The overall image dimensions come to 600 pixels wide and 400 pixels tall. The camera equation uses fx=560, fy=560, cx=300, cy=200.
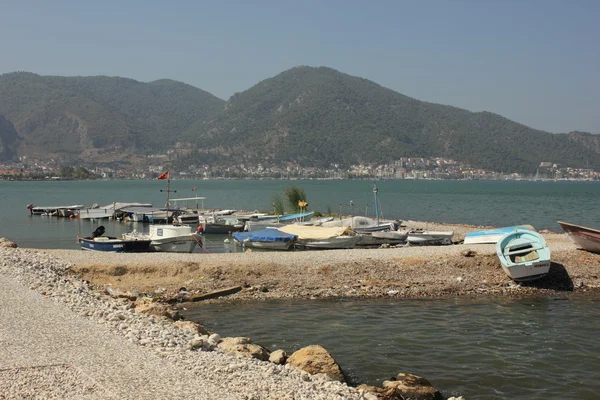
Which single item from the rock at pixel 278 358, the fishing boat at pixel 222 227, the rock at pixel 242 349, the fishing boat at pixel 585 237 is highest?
the fishing boat at pixel 585 237

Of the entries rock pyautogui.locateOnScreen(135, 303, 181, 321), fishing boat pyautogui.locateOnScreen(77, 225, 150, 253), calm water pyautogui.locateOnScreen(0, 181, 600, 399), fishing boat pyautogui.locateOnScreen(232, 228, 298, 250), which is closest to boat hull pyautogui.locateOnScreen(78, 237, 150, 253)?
fishing boat pyautogui.locateOnScreen(77, 225, 150, 253)

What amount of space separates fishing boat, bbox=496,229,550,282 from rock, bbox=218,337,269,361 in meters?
11.2

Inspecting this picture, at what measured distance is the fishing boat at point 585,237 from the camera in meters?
22.0

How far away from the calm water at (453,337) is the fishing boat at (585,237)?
18.1 ft

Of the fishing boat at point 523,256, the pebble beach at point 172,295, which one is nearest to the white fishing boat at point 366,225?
the pebble beach at point 172,295

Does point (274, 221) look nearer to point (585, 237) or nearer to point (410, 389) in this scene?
point (585, 237)

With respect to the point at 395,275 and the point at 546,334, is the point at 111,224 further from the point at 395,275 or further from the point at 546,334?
the point at 546,334

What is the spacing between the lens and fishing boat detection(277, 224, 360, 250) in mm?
27625

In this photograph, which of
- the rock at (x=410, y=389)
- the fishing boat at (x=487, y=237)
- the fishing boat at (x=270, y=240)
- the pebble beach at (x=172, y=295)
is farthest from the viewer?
the fishing boat at (x=270, y=240)

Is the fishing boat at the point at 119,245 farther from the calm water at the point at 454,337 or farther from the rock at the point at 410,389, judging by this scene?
the rock at the point at 410,389

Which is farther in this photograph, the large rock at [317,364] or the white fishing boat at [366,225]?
the white fishing boat at [366,225]

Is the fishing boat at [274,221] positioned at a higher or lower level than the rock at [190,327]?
lower

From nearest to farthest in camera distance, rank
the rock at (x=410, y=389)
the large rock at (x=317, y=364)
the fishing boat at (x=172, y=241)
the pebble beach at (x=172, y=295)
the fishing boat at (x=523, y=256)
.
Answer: the pebble beach at (x=172, y=295), the rock at (x=410, y=389), the large rock at (x=317, y=364), the fishing boat at (x=523, y=256), the fishing boat at (x=172, y=241)

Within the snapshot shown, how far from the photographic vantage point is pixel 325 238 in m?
27.8
